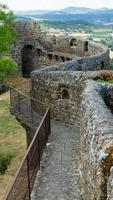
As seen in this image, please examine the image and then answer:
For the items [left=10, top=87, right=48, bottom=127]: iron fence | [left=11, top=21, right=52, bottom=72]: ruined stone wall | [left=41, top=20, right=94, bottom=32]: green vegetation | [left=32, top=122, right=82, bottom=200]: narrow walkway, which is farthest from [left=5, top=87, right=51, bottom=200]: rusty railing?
[left=41, top=20, right=94, bottom=32]: green vegetation

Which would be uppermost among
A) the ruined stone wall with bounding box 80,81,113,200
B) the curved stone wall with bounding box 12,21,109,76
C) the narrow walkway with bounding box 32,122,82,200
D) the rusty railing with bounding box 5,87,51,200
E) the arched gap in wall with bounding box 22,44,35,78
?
the ruined stone wall with bounding box 80,81,113,200

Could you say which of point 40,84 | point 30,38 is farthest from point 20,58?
point 40,84

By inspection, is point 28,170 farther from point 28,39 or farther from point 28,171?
point 28,39

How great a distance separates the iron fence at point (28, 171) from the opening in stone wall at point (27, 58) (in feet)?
67.6

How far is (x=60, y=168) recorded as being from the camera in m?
16.1

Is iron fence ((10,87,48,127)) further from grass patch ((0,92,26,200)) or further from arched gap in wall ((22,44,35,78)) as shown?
arched gap in wall ((22,44,35,78))

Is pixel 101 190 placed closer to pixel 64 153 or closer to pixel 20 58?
pixel 64 153

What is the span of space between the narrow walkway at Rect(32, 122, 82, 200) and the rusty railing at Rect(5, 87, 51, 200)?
0.21 metres

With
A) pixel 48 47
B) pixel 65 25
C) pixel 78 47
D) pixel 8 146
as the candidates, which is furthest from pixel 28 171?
pixel 65 25

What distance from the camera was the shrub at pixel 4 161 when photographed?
2780 cm

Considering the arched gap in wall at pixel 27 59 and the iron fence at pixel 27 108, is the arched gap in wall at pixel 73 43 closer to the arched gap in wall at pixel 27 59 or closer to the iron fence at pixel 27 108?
the arched gap in wall at pixel 27 59

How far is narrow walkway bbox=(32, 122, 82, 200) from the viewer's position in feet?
46.5

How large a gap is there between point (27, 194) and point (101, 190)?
5191 mm

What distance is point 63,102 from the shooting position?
20.3 m
